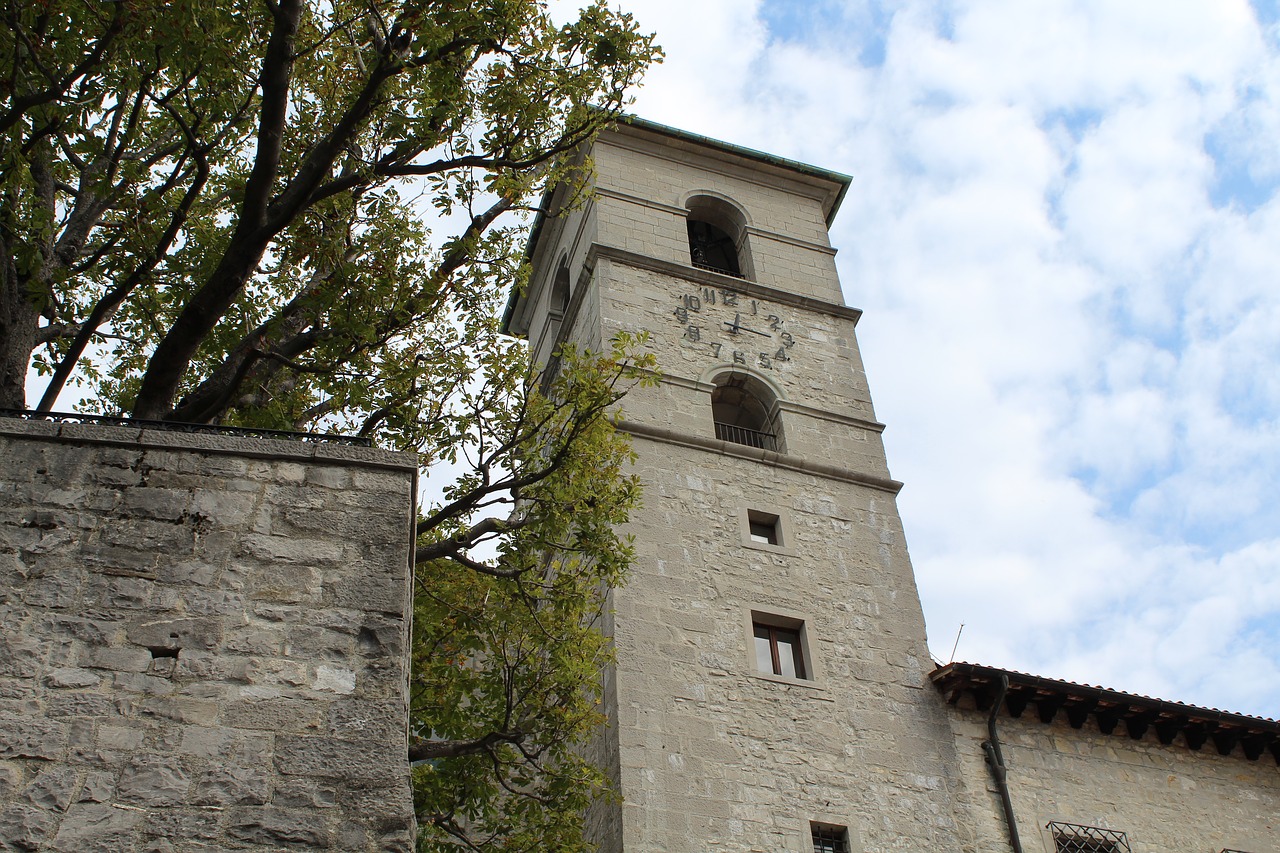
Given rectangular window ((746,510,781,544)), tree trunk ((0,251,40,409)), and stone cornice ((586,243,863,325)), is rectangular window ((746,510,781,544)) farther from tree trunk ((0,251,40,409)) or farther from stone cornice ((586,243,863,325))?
tree trunk ((0,251,40,409))

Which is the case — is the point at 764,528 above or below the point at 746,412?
below

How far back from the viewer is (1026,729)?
14.6 m

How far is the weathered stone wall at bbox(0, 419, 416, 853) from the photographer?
474 cm

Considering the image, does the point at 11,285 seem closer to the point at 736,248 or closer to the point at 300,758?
the point at 300,758

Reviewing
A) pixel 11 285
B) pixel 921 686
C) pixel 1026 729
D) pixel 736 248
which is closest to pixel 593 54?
pixel 11 285

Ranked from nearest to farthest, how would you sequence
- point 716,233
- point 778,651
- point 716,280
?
1. point 778,651
2. point 716,280
3. point 716,233

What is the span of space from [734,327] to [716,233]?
3.70 metres

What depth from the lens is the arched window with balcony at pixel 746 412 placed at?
1773 centimetres

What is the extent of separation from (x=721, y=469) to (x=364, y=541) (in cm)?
1088

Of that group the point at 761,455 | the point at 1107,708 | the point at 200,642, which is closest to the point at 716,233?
the point at 761,455

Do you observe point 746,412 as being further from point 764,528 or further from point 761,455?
point 764,528

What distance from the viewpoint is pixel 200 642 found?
518cm

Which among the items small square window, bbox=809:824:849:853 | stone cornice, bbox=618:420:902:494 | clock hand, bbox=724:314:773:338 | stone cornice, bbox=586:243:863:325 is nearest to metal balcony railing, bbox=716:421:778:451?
stone cornice, bbox=618:420:902:494

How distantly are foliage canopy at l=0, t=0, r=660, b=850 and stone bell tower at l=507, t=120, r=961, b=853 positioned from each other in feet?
7.15
